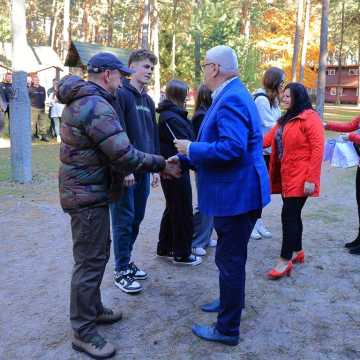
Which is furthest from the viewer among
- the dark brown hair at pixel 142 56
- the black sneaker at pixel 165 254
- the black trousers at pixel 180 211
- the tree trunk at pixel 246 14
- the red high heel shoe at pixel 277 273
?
the tree trunk at pixel 246 14

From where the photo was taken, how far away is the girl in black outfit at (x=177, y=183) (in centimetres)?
450

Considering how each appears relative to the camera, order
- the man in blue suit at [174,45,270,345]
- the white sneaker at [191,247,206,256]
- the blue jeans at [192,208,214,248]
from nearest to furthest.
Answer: the man in blue suit at [174,45,270,345]
the white sneaker at [191,247,206,256]
the blue jeans at [192,208,214,248]

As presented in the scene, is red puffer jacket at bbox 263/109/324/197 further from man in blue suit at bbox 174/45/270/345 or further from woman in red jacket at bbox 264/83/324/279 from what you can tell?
man in blue suit at bbox 174/45/270/345

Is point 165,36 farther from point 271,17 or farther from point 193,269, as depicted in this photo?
point 193,269

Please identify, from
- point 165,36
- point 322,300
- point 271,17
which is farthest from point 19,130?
point 271,17

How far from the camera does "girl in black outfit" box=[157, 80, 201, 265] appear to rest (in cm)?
450

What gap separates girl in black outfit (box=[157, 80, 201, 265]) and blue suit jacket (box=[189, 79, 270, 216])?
Result: 1302mm

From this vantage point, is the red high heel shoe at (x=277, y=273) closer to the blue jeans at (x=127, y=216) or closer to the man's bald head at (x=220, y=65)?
the blue jeans at (x=127, y=216)

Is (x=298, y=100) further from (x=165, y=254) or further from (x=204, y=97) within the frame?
(x=165, y=254)

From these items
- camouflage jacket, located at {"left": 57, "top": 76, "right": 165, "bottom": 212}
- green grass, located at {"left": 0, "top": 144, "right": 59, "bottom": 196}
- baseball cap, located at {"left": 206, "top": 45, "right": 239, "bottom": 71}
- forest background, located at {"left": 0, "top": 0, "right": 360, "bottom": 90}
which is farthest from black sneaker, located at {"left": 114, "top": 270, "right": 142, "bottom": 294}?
forest background, located at {"left": 0, "top": 0, "right": 360, "bottom": 90}

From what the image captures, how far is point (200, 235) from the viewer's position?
5281 mm

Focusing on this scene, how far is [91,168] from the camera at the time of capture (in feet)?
9.71

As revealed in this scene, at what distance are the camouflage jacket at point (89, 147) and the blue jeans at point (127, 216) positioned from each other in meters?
0.82

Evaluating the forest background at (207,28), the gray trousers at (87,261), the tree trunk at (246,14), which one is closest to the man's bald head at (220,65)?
the gray trousers at (87,261)
